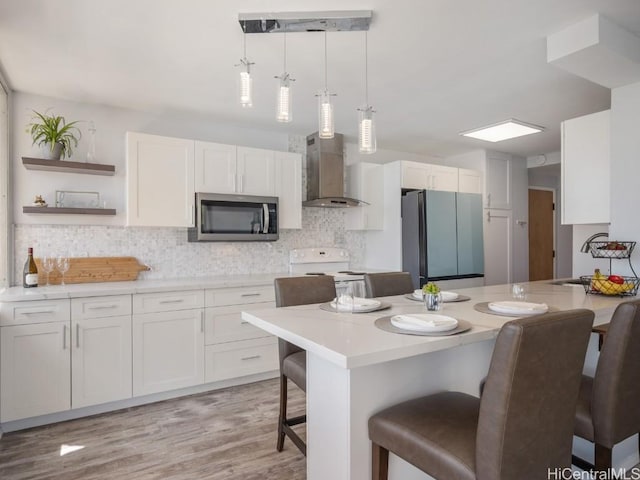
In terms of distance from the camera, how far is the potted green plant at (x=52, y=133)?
2945mm

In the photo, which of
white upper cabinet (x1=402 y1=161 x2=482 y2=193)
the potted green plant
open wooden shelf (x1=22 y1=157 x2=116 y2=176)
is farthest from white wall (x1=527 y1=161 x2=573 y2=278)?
the potted green plant

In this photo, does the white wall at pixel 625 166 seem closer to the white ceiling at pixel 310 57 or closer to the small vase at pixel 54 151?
the white ceiling at pixel 310 57

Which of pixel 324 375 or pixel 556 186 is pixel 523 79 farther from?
pixel 556 186

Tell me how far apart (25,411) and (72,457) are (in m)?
0.59

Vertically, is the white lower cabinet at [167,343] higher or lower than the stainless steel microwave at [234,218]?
→ lower

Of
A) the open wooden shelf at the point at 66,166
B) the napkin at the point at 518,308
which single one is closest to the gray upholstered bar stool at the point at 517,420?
the napkin at the point at 518,308

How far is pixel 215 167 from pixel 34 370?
201cm

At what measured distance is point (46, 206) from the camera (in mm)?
2963

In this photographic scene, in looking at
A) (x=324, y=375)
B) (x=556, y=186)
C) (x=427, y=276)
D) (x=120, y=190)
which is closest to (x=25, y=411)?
(x=120, y=190)

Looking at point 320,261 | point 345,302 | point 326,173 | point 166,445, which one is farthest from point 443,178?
point 166,445

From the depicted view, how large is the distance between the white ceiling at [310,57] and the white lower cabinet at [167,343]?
5.37 feet

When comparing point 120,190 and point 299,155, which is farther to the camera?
point 299,155

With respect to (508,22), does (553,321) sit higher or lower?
lower

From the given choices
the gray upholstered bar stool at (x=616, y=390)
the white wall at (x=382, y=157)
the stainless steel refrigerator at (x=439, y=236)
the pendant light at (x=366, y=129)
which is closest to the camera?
the gray upholstered bar stool at (x=616, y=390)
